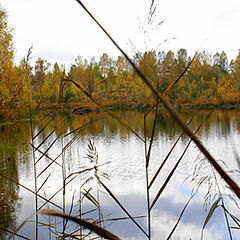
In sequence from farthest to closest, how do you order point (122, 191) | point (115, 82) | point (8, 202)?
point (115, 82)
point (122, 191)
point (8, 202)

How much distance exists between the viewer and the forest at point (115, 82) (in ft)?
3.00

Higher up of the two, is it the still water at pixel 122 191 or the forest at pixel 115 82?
the forest at pixel 115 82

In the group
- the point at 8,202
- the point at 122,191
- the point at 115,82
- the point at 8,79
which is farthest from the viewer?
the point at 115,82

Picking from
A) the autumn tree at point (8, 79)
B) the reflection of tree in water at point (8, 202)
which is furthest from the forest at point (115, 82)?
the reflection of tree in water at point (8, 202)

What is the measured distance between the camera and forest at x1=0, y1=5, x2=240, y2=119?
915mm

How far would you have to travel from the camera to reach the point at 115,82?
1546 centimetres

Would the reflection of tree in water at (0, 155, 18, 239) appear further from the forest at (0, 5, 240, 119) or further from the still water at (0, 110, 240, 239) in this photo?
the forest at (0, 5, 240, 119)

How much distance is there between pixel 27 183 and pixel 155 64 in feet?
19.4

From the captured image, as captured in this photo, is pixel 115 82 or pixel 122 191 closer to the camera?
pixel 122 191

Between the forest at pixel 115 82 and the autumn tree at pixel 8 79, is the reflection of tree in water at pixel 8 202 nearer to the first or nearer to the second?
the forest at pixel 115 82

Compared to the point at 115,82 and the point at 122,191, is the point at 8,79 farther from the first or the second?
the point at 122,191

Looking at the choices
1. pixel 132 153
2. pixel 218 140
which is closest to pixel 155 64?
pixel 132 153

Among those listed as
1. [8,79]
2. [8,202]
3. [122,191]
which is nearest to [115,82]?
[8,79]

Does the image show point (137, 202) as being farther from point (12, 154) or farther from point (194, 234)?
point (12, 154)
